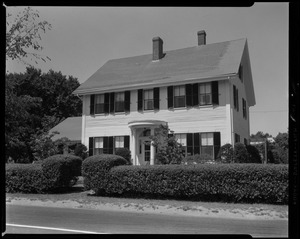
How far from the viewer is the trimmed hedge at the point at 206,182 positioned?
10758 millimetres

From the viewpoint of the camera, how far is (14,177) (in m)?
13.4

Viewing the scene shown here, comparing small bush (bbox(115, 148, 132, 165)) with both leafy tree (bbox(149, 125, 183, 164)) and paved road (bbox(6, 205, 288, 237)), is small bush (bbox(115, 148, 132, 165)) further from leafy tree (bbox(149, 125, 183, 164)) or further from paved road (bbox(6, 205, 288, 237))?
paved road (bbox(6, 205, 288, 237))

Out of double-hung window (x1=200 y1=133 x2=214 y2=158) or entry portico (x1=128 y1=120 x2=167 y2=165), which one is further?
entry portico (x1=128 y1=120 x2=167 y2=165)

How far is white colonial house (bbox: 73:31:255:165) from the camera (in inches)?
723

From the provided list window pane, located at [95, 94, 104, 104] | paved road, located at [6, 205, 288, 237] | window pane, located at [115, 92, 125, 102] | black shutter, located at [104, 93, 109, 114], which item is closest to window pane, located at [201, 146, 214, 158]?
window pane, located at [115, 92, 125, 102]

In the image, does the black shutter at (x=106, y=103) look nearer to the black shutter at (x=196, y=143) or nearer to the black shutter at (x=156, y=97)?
the black shutter at (x=156, y=97)

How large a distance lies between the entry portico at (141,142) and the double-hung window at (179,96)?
51.0 inches

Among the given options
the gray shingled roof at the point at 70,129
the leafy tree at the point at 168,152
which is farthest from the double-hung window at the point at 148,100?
the gray shingled roof at the point at 70,129

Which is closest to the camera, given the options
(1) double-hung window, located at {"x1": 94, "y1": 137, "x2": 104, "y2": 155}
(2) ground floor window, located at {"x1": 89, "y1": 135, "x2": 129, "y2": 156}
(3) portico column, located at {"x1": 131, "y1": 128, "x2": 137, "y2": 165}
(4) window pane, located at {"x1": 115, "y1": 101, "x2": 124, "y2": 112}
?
(3) portico column, located at {"x1": 131, "y1": 128, "x2": 137, "y2": 165}

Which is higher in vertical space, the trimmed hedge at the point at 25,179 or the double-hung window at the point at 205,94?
the double-hung window at the point at 205,94

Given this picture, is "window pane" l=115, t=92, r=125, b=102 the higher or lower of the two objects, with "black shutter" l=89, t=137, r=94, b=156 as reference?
higher
